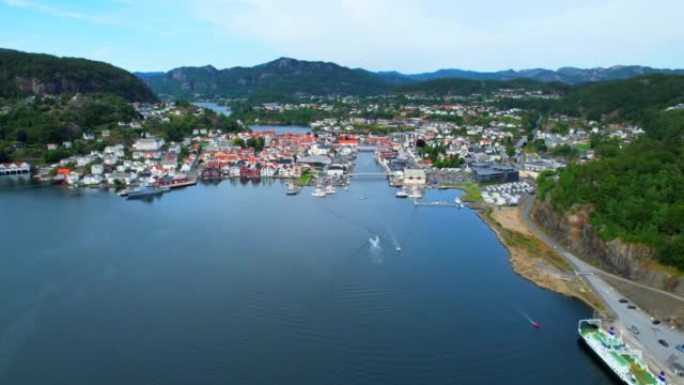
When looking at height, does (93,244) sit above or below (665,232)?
below

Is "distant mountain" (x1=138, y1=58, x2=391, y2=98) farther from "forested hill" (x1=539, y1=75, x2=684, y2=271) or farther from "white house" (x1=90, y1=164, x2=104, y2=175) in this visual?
"forested hill" (x1=539, y1=75, x2=684, y2=271)

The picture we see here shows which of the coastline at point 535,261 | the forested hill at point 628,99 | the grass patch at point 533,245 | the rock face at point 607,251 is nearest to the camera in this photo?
the rock face at point 607,251

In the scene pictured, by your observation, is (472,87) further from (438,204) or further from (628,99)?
(438,204)

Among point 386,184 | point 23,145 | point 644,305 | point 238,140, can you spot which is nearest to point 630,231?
point 644,305

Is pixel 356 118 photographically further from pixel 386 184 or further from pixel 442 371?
pixel 442 371

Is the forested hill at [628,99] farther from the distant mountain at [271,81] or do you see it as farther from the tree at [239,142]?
the distant mountain at [271,81]

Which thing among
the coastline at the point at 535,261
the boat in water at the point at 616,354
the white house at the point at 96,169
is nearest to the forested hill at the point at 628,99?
the coastline at the point at 535,261
